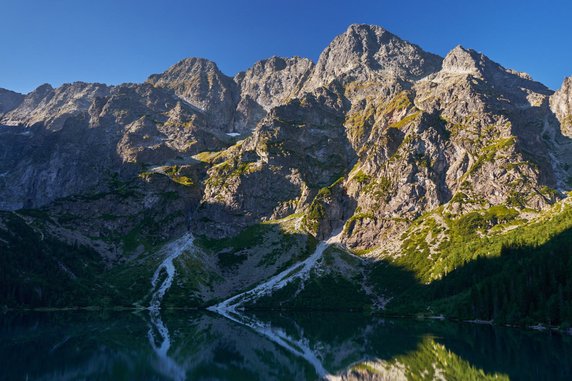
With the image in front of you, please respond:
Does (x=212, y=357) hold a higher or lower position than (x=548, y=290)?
lower

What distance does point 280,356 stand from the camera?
8519 centimetres

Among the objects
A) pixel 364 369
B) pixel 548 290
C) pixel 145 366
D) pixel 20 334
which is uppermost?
pixel 548 290

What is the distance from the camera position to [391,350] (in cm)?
8825

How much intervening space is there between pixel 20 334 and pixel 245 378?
8084 cm

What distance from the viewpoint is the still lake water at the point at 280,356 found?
6575cm

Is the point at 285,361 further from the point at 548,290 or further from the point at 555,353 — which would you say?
the point at 548,290

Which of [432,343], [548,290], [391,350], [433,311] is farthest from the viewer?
[433,311]

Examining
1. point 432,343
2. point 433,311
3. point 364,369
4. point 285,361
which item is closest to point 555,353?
point 432,343

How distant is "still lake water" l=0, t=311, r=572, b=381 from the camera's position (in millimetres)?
65750

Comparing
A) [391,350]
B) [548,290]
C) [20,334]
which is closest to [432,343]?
[391,350]

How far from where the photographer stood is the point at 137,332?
127 meters

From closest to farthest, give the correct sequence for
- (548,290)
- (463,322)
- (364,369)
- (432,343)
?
(364,369), (432,343), (548,290), (463,322)

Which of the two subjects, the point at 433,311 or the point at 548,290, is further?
the point at 433,311

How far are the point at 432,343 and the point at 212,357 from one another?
4696cm
